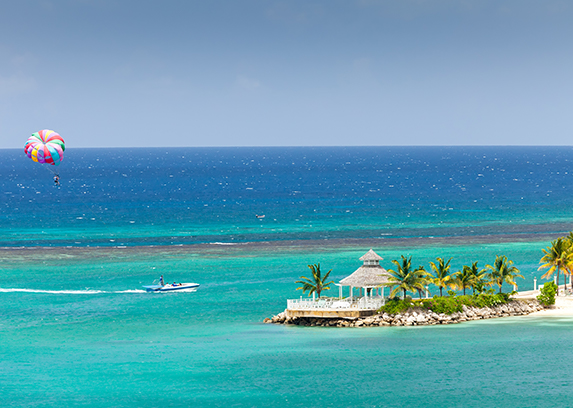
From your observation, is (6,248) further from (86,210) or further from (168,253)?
(86,210)

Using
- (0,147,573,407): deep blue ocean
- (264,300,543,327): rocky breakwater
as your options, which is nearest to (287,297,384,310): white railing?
(264,300,543,327): rocky breakwater

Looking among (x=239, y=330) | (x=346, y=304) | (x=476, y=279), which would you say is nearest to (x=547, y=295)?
(x=476, y=279)

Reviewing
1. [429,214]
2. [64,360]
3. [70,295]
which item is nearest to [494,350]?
[64,360]

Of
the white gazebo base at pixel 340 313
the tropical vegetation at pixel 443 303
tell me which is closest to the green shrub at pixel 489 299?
the tropical vegetation at pixel 443 303

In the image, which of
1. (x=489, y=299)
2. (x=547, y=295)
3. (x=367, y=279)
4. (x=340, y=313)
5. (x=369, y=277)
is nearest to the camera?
(x=340, y=313)

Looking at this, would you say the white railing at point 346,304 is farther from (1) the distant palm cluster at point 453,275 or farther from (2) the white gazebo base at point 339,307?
(1) the distant palm cluster at point 453,275

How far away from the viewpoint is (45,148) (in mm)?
80750

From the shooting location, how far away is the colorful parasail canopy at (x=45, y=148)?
8044cm

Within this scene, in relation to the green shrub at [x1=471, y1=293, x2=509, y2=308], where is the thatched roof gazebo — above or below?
above

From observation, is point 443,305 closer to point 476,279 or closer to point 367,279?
point 476,279

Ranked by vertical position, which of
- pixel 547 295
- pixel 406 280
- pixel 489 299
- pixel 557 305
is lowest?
pixel 557 305

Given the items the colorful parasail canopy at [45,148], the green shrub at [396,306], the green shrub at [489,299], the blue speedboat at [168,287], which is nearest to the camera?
the green shrub at [396,306]

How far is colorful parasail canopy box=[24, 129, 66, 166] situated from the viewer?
80.4 m

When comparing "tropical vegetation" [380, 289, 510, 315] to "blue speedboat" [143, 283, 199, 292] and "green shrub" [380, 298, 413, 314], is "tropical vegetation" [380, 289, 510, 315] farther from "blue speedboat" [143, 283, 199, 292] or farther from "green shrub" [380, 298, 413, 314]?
"blue speedboat" [143, 283, 199, 292]
